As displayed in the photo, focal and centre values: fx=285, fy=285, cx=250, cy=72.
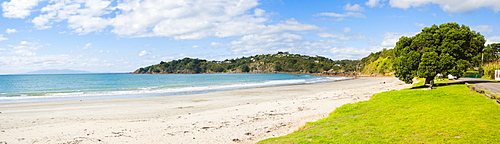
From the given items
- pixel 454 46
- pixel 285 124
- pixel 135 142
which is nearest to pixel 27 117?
pixel 135 142

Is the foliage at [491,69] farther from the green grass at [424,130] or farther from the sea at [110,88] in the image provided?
the green grass at [424,130]

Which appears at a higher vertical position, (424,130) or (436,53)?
(436,53)

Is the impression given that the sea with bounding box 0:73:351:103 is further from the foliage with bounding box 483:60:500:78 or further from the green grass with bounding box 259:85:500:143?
the foliage with bounding box 483:60:500:78

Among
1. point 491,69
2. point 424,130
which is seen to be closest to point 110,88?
point 424,130

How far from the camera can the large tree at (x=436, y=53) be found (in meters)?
27.1

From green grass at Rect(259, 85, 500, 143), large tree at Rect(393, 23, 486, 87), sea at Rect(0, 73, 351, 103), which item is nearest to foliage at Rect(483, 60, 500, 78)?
large tree at Rect(393, 23, 486, 87)

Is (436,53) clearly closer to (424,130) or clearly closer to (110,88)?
(424,130)

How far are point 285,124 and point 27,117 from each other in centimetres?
1616

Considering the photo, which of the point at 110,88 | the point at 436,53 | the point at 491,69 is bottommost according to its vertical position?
the point at 110,88

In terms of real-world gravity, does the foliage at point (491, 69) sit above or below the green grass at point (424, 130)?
above

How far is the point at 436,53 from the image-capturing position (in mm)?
28016

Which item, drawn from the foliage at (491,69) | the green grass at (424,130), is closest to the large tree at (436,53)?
the green grass at (424,130)

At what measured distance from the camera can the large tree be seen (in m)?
27.1

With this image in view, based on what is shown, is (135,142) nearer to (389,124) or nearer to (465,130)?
(389,124)
